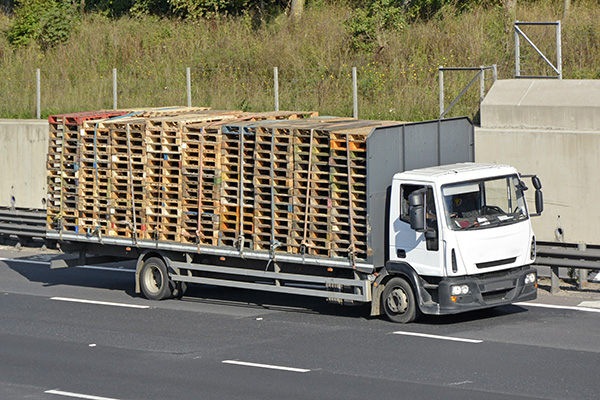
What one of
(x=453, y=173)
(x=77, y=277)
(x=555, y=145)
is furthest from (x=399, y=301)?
(x=77, y=277)

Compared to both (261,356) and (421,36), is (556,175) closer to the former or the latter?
(261,356)

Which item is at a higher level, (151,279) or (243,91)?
(243,91)

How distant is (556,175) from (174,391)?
9.88m

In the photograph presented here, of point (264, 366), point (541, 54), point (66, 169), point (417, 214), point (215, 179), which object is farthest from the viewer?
point (541, 54)

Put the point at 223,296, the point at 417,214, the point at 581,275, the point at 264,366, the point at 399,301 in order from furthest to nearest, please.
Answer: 1. the point at 223,296
2. the point at 581,275
3. the point at 399,301
4. the point at 417,214
5. the point at 264,366

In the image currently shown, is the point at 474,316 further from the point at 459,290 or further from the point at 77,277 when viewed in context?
the point at 77,277

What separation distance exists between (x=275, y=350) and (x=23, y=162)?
1445cm

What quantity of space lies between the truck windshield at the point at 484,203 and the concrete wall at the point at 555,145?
10.8 ft

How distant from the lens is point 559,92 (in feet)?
A: 65.2

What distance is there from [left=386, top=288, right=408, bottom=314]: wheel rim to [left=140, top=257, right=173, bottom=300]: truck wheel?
4.00 m

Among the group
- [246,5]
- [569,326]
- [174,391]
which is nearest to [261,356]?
[174,391]

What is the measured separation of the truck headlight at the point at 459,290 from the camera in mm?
13547

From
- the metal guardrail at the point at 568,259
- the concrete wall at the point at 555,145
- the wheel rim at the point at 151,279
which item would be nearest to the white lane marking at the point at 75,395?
the wheel rim at the point at 151,279

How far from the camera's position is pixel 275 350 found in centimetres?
1279
